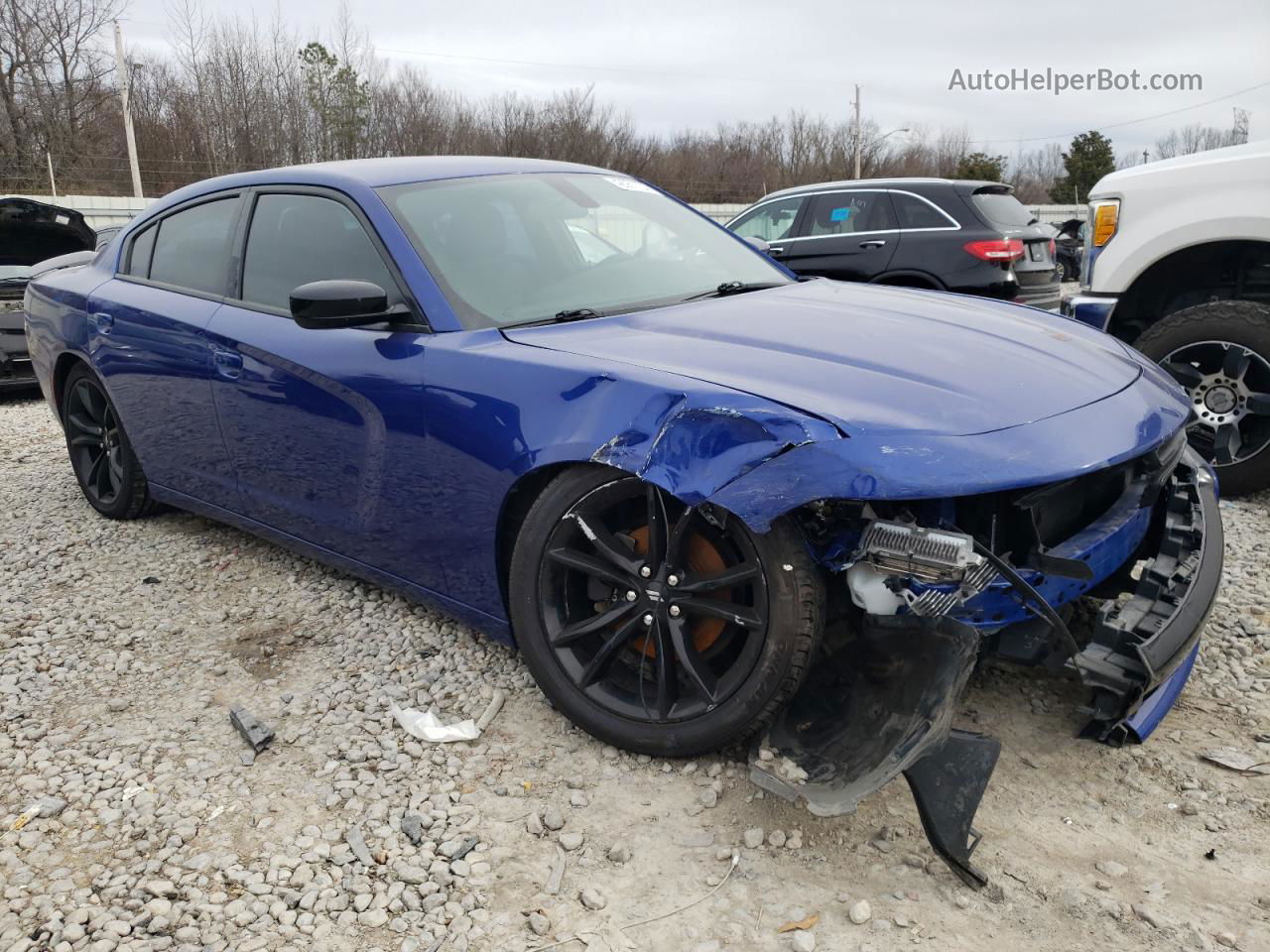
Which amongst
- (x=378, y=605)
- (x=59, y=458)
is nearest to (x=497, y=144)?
(x=59, y=458)

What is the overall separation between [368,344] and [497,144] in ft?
110

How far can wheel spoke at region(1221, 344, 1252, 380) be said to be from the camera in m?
4.25

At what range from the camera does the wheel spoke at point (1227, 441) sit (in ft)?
14.2

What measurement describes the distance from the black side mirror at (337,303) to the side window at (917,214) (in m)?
6.50

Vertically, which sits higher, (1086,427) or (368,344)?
(368,344)

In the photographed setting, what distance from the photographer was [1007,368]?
2438mm

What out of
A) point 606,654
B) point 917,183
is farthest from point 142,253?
point 917,183

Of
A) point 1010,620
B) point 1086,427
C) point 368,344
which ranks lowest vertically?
point 1010,620

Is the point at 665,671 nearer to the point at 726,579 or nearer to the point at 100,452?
the point at 726,579

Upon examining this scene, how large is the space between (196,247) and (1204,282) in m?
4.77

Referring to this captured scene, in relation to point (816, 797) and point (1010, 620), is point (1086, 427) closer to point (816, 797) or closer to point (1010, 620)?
point (1010, 620)

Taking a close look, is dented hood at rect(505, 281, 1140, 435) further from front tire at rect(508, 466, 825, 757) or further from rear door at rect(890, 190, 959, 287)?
rear door at rect(890, 190, 959, 287)

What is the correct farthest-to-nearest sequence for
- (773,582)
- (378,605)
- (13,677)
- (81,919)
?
(378,605)
(13,677)
(773,582)
(81,919)

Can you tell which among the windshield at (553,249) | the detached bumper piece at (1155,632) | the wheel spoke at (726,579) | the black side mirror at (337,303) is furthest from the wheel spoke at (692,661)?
the black side mirror at (337,303)
